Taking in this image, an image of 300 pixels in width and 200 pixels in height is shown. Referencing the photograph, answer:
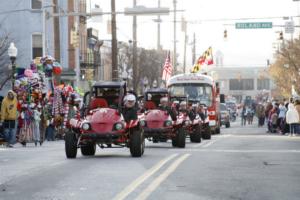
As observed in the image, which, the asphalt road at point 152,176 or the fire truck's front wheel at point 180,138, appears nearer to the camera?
the asphalt road at point 152,176

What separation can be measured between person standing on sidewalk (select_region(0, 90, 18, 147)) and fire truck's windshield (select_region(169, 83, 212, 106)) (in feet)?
49.8

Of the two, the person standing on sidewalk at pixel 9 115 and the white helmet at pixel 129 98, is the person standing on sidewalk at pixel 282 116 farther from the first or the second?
the white helmet at pixel 129 98

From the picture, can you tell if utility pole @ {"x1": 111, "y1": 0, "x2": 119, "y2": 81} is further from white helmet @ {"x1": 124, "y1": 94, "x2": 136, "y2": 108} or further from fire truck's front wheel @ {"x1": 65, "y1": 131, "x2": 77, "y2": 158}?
fire truck's front wheel @ {"x1": 65, "y1": 131, "x2": 77, "y2": 158}

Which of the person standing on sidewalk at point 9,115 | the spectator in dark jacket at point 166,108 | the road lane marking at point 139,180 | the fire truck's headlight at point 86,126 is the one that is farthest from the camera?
the person standing on sidewalk at point 9,115

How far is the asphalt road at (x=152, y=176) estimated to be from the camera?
519 inches

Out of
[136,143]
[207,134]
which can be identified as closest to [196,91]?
[207,134]

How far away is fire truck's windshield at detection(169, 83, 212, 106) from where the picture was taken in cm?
4191

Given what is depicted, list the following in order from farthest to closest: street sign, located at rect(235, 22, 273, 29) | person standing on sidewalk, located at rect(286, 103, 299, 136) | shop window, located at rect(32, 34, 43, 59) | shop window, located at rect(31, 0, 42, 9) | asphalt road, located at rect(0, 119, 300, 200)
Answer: shop window, located at rect(31, 0, 42, 9) → shop window, located at rect(32, 34, 43, 59) → street sign, located at rect(235, 22, 273, 29) → person standing on sidewalk, located at rect(286, 103, 299, 136) → asphalt road, located at rect(0, 119, 300, 200)

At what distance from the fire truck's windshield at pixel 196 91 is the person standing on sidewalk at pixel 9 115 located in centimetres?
1519

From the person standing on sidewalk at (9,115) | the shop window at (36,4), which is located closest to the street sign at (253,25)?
the shop window at (36,4)

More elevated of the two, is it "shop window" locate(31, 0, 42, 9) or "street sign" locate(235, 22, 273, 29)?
"shop window" locate(31, 0, 42, 9)

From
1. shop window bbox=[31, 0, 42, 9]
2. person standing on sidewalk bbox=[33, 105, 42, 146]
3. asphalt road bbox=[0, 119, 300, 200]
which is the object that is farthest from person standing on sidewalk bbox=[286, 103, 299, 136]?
shop window bbox=[31, 0, 42, 9]

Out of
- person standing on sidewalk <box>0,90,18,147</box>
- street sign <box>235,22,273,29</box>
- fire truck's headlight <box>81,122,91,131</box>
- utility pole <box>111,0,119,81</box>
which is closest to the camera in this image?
fire truck's headlight <box>81,122,91,131</box>

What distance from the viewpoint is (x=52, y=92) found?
112 feet
